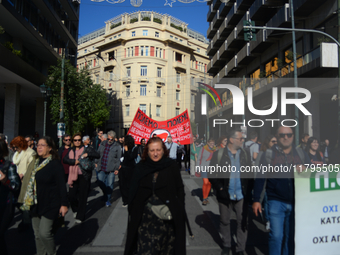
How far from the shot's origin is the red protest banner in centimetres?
1039

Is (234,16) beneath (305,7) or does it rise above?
above

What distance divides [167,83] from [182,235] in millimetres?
46610

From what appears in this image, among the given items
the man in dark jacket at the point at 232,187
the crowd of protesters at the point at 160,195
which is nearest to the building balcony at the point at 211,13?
the man in dark jacket at the point at 232,187

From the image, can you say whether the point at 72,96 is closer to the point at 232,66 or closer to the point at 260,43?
the point at 260,43

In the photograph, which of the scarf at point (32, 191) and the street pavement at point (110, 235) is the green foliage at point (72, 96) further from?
the scarf at point (32, 191)

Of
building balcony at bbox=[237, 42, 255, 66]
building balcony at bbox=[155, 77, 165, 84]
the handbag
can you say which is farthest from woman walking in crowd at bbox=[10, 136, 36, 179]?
building balcony at bbox=[155, 77, 165, 84]

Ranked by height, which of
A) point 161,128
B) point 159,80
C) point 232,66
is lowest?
point 161,128

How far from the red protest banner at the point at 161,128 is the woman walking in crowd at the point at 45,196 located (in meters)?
6.50

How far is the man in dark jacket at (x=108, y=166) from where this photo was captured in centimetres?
733

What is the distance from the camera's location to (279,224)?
3.51m

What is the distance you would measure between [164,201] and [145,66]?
150ft

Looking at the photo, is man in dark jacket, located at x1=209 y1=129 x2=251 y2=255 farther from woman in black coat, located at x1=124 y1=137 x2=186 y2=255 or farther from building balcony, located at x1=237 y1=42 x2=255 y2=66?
building balcony, located at x1=237 y1=42 x2=255 y2=66

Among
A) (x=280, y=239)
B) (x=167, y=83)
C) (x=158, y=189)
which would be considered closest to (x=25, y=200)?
(x=158, y=189)

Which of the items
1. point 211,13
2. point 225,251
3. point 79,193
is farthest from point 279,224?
point 211,13
